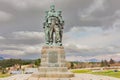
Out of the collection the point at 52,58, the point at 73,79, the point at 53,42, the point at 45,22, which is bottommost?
the point at 73,79

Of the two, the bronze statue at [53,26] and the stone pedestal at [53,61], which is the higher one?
the bronze statue at [53,26]

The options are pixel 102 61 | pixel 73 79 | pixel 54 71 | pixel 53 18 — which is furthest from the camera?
pixel 102 61

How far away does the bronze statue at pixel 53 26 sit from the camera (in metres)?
25.8

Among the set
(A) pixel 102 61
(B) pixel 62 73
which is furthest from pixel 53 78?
(A) pixel 102 61

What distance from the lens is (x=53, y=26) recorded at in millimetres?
26000

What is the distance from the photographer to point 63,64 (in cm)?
2483

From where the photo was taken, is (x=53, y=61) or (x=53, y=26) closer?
(x=53, y=61)

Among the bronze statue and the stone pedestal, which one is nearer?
the stone pedestal

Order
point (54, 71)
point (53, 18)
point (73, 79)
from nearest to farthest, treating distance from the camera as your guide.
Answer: point (73, 79) → point (54, 71) → point (53, 18)

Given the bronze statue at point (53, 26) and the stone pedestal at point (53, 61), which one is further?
the bronze statue at point (53, 26)

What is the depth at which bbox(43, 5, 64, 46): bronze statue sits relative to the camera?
84.7ft

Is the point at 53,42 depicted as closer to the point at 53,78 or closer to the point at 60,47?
the point at 60,47

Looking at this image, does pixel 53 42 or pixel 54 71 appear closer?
pixel 54 71

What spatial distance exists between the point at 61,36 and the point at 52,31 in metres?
1.07
